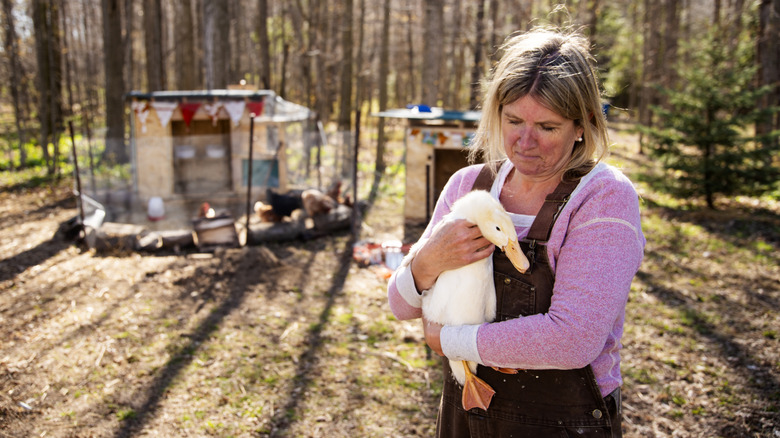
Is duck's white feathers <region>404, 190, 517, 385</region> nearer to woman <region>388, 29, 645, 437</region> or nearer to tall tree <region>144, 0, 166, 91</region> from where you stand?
woman <region>388, 29, 645, 437</region>

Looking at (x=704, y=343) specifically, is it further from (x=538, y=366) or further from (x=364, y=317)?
(x=538, y=366)

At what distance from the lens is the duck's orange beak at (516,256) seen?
1418 millimetres

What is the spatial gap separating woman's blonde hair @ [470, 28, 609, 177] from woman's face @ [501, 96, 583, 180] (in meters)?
0.02

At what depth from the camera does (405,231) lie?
8812mm

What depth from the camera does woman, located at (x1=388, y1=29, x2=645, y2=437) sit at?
52.4 inches

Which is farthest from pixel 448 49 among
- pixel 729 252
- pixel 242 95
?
pixel 729 252

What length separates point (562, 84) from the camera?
1377 mm

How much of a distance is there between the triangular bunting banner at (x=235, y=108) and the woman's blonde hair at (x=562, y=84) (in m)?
8.77

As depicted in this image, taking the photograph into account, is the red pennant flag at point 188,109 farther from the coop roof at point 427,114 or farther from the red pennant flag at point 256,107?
the coop roof at point 427,114

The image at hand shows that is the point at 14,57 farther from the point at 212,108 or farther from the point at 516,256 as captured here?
the point at 516,256

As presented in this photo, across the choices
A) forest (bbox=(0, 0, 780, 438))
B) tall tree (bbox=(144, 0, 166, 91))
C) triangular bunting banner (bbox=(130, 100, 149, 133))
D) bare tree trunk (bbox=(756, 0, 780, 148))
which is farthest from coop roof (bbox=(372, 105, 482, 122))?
tall tree (bbox=(144, 0, 166, 91))

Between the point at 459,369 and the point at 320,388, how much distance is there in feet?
9.21

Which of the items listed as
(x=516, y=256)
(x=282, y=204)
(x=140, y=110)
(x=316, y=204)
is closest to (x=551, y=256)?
(x=516, y=256)

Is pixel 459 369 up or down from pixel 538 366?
down
